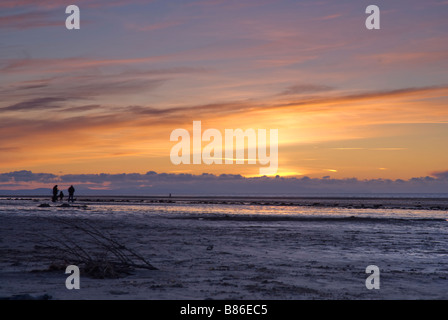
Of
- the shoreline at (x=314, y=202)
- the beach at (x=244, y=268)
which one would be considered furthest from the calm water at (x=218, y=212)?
the beach at (x=244, y=268)

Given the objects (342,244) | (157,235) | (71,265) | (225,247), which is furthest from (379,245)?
(71,265)

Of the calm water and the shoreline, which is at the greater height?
the calm water

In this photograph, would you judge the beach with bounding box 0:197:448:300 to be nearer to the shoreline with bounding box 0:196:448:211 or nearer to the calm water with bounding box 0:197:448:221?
the calm water with bounding box 0:197:448:221

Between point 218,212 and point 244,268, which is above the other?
point 244,268

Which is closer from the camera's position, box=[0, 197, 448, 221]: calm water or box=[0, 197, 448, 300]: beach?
box=[0, 197, 448, 300]: beach

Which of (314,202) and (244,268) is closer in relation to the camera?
(244,268)

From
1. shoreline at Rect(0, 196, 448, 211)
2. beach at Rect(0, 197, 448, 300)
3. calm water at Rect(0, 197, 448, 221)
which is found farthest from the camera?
shoreline at Rect(0, 196, 448, 211)

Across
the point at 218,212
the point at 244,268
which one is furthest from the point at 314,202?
the point at 244,268

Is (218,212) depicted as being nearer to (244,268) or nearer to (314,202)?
(244,268)

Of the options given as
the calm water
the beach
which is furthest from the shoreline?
the beach
